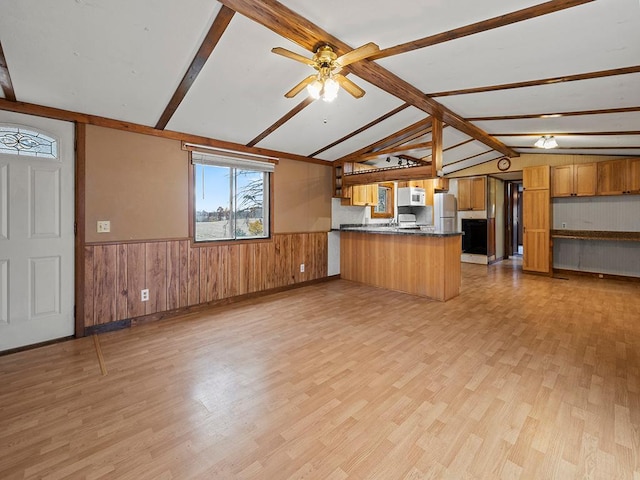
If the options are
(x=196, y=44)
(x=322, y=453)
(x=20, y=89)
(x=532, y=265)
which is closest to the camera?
(x=322, y=453)

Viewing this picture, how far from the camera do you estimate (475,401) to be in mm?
2066

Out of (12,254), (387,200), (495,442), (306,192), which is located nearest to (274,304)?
(306,192)

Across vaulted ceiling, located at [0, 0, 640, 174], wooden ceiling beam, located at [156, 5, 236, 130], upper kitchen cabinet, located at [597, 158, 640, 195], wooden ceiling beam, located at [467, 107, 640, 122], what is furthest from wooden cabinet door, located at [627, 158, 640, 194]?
wooden ceiling beam, located at [156, 5, 236, 130]

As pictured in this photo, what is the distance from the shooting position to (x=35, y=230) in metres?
2.95

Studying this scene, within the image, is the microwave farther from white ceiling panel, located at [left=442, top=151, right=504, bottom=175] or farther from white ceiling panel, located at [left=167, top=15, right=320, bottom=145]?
white ceiling panel, located at [left=167, top=15, right=320, bottom=145]

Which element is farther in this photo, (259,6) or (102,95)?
(102,95)

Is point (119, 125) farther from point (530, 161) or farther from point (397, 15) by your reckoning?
point (530, 161)

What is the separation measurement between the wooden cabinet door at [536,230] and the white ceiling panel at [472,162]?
42.8 inches

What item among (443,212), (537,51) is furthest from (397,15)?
(443,212)

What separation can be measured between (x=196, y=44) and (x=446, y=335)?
3.48 meters

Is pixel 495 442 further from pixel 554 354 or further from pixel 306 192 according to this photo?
pixel 306 192

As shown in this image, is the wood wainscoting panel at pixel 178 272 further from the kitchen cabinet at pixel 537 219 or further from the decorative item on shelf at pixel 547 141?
the kitchen cabinet at pixel 537 219

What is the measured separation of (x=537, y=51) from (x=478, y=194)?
18.7 feet

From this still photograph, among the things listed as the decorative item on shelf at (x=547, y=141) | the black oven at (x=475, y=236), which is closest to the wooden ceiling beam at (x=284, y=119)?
the decorative item on shelf at (x=547, y=141)
